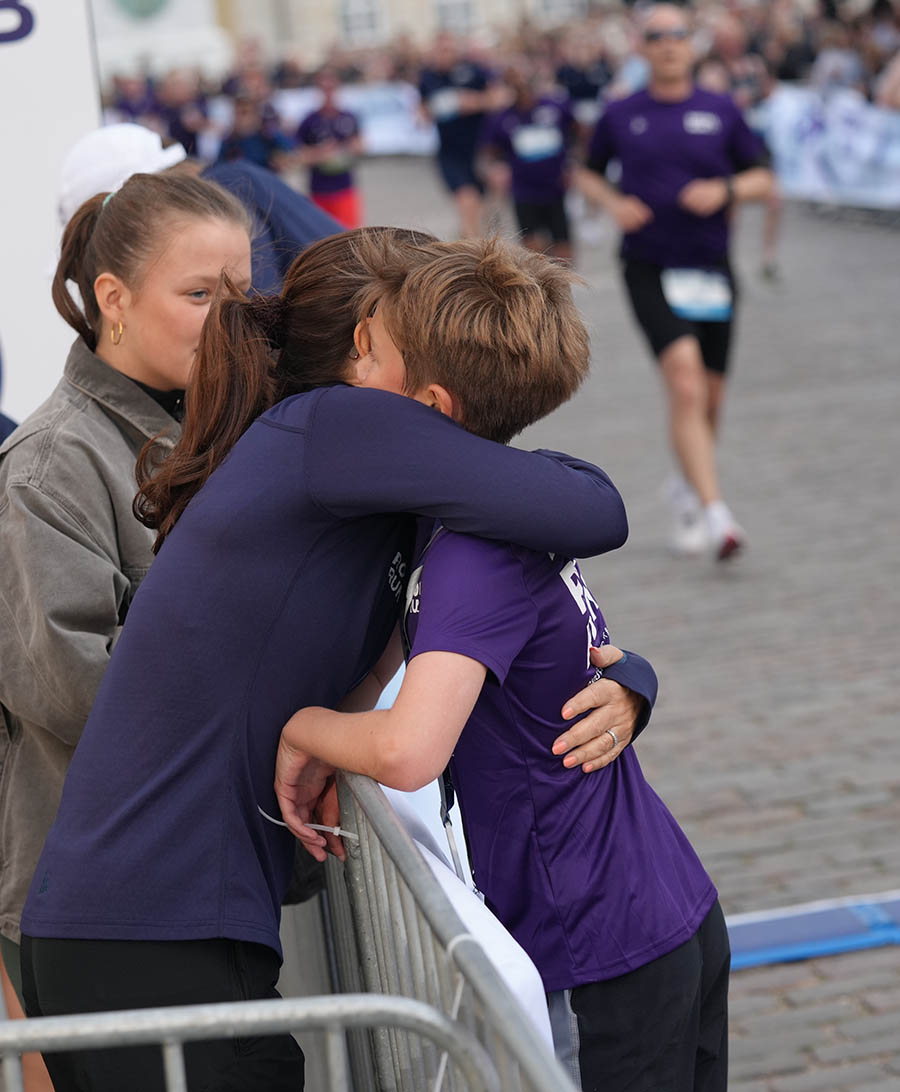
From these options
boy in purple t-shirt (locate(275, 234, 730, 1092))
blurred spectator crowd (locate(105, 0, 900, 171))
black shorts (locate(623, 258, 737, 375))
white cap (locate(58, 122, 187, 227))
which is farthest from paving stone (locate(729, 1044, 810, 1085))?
blurred spectator crowd (locate(105, 0, 900, 171))

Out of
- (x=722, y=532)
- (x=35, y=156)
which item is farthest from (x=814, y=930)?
(x=722, y=532)

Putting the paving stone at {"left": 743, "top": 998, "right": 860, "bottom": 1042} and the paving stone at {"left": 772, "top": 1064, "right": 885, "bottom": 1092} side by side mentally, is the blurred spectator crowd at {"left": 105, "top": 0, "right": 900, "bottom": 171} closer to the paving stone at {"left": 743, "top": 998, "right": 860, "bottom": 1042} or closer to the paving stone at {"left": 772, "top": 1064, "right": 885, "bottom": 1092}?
the paving stone at {"left": 743, "top": 998, "right": 860, "bottom": 1042}

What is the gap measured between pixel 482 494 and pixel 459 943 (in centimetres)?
57

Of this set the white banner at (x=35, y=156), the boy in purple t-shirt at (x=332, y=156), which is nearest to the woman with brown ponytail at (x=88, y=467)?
the white banner at (x=35, y=156)

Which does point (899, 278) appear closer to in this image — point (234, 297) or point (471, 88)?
point (471, 88)

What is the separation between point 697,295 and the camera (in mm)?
7062

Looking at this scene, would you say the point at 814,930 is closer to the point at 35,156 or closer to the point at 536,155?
the point at 35,156

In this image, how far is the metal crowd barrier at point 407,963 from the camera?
1.47 m

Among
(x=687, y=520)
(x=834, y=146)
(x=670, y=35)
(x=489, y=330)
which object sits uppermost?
(x=489, y=330)

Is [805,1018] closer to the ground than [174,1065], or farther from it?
closer to the ground

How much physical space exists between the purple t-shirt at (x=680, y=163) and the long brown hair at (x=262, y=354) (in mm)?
5194

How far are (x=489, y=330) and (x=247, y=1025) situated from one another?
2.84ft

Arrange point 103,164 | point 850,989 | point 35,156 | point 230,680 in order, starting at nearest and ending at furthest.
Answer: point 230,680
point 103,164
point 850,989
point 35,156

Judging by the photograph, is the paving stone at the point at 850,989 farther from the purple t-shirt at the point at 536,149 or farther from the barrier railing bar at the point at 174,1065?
the purple t-shirt at the point at 536,149
